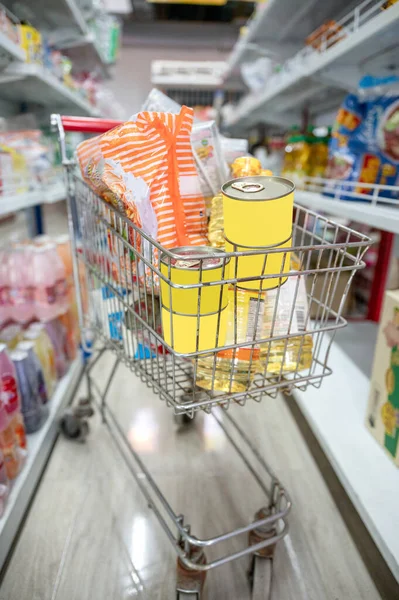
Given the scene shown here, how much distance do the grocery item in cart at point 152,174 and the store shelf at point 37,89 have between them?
895mm

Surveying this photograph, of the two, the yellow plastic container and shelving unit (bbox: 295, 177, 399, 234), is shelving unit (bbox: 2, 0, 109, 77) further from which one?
the yellow plastic container

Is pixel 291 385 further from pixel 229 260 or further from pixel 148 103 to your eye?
pixel 148 103

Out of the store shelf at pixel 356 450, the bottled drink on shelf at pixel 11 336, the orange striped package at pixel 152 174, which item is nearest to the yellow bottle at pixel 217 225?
the orange striped package at pixel 152 174

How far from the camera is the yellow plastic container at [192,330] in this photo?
2.14ft

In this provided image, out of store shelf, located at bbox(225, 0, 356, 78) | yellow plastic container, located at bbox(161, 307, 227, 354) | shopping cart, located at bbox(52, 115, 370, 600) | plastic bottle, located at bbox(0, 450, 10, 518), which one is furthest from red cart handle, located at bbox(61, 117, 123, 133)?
store shelf, located at bbox(225, 0, 356, 78)

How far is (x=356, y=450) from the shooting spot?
3.95 feet

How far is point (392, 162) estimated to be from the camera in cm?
129

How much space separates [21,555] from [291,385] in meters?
0.86

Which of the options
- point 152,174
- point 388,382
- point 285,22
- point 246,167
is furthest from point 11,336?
point 285,22

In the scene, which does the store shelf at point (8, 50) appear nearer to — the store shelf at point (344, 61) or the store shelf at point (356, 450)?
the store shelf at point (344, 61)

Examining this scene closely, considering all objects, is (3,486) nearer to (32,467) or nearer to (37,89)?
(32,467)

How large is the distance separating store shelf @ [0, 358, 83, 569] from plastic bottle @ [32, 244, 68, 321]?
328 millimetres

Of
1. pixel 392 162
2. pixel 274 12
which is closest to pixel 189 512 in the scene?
pixel 392 162

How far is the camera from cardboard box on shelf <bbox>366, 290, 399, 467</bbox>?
1087 millimetres
